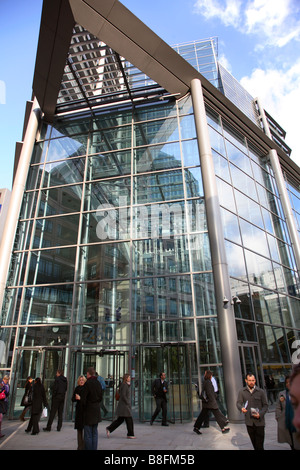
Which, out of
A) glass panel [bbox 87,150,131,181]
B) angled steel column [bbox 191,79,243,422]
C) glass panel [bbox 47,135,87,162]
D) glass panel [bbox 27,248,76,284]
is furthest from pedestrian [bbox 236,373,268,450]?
glass panel [bbox 47,135,87,162]

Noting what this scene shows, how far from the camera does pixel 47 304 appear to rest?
1281 centimetres

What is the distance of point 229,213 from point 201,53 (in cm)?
1910

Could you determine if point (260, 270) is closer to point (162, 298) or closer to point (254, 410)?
point (162, 298)

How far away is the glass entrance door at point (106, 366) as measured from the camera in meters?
10.9

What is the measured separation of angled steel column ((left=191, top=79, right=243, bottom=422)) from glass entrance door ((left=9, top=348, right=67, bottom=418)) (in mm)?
6021

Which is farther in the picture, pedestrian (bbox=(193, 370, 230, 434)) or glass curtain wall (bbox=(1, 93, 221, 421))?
glass curtain wall (bbox=(1, 93, 221, 421))

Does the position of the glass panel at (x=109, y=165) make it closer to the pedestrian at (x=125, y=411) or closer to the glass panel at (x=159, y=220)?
the glass panel at (x=159, y=220)

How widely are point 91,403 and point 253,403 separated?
2.82 meters

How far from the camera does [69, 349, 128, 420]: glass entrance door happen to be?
10.9 meters

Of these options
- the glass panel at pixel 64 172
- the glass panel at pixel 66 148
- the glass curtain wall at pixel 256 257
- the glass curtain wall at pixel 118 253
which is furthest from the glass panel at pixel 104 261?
the glass panel at pixel 66 148

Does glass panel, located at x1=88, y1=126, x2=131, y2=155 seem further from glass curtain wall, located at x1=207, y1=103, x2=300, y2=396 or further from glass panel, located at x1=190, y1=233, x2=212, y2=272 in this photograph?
glass panel, located at x1=190, y1=233, x2=212, y2=272

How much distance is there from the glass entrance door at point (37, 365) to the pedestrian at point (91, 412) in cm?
Answer: 658
